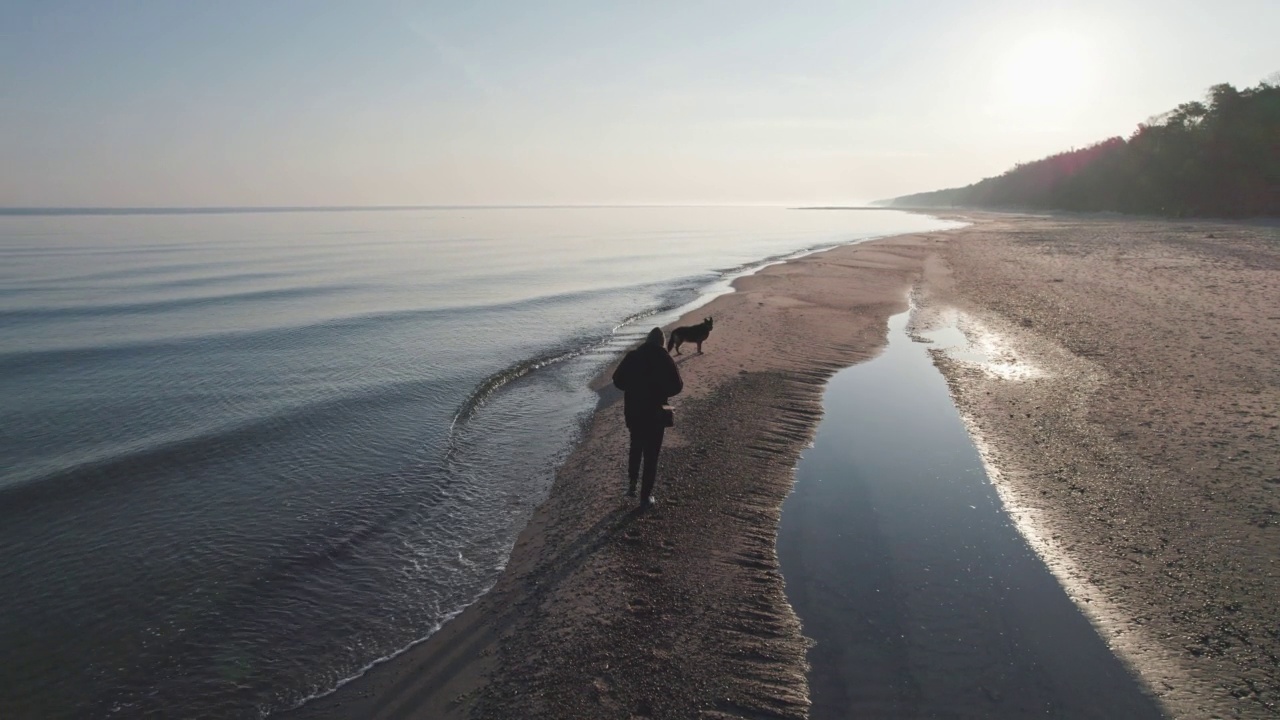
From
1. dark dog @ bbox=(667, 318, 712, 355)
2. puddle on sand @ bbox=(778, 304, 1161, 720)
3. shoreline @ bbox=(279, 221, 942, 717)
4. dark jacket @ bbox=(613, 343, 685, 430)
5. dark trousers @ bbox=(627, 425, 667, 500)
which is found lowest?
puddle on sand @ bbox=(778, 304, 1161, 720)

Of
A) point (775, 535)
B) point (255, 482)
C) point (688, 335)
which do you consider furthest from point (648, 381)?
point (688, 335)

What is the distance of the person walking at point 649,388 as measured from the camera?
7.98 metres

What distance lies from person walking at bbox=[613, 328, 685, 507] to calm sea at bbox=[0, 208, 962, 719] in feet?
7.42

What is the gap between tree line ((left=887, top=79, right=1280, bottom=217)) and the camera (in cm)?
6241

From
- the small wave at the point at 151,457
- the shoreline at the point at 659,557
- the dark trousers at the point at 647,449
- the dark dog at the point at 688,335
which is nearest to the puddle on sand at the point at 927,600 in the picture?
the shoreline at the point at 659,557

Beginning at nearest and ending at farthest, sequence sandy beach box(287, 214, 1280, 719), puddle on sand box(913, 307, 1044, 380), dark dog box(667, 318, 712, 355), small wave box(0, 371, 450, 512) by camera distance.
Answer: sandy beach box(287, 214, 1280, 719) < small wave box(0, 371, 450, 512) < puddle on sand box(913, 307, 1044, 380) < dark dog box(667, 318, 712, 355)

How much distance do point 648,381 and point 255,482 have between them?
23.6ft

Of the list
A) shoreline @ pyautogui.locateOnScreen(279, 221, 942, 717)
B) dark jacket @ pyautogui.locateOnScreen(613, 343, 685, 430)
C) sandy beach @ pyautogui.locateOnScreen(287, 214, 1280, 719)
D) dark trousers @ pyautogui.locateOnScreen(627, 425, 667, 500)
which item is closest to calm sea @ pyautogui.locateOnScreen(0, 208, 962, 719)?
shoreline @ pyautogui.locateOnScreen(279, 221, 942, 717)

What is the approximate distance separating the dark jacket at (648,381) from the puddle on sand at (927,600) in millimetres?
2189

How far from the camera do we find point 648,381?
8.00 meters

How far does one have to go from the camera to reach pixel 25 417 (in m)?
13.9

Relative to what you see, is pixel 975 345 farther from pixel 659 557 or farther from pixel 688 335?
pixel 659 557

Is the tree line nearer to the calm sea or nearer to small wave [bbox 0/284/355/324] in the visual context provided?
the calm sea

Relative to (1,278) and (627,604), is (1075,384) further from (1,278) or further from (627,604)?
(1,278)
